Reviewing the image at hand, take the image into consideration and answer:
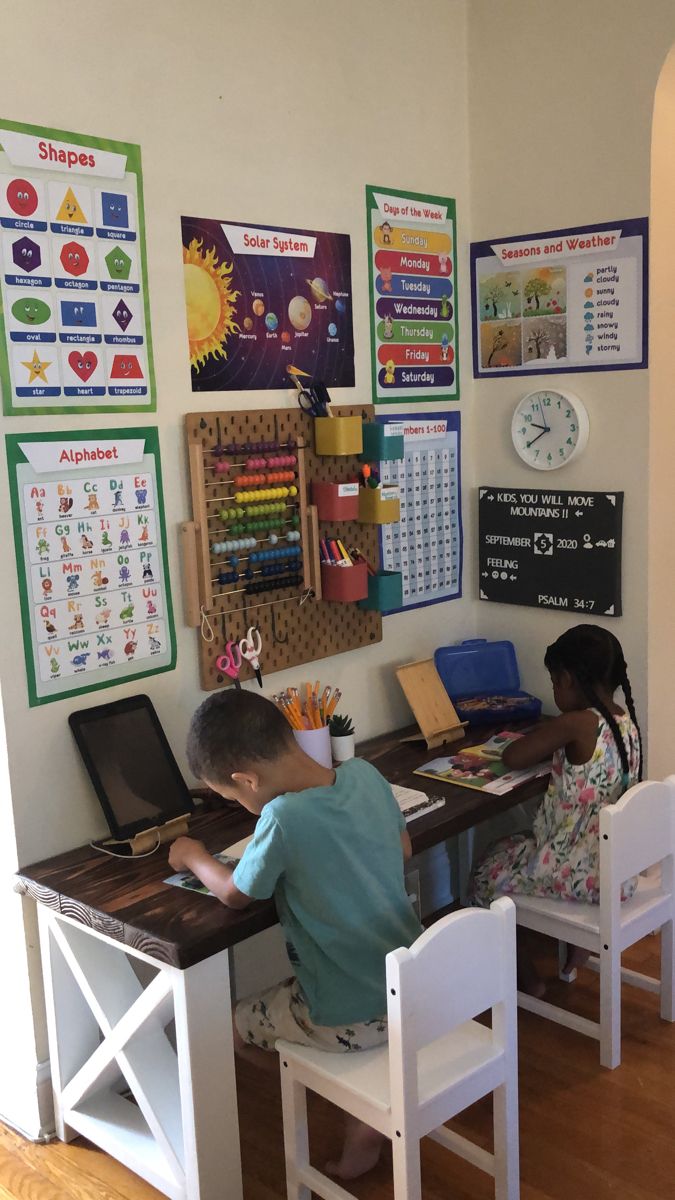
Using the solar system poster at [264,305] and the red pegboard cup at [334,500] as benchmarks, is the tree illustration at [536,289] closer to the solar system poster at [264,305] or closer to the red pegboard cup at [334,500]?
the solar system poster at [264,305]

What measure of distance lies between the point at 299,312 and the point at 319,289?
0.32 ft

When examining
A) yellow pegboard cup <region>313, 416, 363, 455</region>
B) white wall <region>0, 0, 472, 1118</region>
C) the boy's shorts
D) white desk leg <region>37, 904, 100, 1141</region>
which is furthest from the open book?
white desk leg <region>37, 904, 100, 1141</region>

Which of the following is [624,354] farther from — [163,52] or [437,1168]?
[437,1168]

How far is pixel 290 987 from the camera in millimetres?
2154

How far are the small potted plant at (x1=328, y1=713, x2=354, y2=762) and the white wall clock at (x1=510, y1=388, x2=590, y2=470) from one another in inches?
37.8

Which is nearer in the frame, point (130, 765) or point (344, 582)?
point (130, 765)

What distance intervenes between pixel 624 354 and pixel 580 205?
41cm

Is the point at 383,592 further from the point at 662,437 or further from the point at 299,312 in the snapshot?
the point at 662,437

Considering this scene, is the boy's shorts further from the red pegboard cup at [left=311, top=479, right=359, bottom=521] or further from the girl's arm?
the red pegboard cup at [left=311, top=479, right=359, bottom=521]

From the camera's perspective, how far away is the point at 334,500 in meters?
2.74

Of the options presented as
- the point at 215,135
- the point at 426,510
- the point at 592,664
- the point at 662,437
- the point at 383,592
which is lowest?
the point at 592,664

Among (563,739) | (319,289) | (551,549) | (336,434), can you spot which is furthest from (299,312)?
(563,739)

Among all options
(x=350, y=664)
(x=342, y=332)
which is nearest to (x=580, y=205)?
(x=342, y=332)

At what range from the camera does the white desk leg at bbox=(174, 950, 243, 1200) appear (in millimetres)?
1956
